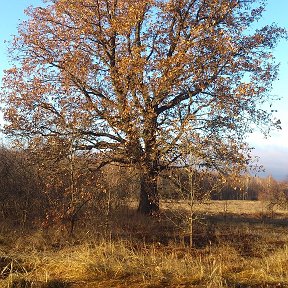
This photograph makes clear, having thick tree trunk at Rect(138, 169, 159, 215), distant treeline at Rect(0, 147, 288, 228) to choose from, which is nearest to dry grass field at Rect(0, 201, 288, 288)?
distant treeline at Rect(0, 147, 288, 228)

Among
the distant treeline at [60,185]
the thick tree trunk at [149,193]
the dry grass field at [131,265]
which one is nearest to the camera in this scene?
the dry grass field at [131,265]

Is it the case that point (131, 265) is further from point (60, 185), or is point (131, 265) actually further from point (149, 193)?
point (149, 193)

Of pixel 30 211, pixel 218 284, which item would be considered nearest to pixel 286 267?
pixel 218 284

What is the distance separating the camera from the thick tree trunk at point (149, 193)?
57.1 ft

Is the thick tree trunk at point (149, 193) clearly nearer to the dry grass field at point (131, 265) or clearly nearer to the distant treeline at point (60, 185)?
the distant treeline at point (60, 185)

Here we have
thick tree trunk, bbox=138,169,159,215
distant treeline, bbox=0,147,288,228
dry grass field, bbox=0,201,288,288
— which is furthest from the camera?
thick tree trunk, bbox=138,169,159,215

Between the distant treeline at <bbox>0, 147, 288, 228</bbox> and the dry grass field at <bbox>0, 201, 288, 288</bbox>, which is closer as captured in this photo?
the dry grass field at <bbox>0, 201, 288, 288</bbox>

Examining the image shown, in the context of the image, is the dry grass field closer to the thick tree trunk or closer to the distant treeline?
the distant treeline

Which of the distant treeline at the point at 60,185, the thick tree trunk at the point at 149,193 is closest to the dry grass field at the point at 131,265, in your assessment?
the distant treeline at the point at 60,185

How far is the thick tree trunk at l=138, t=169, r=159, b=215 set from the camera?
57.1ft

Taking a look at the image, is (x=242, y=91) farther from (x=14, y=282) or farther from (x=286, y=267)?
(x=14, y=282)

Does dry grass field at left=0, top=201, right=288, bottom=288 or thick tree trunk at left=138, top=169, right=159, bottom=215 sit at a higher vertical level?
thick tree trunk at left=138, top=169, right=159, bottom=215

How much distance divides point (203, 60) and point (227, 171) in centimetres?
442

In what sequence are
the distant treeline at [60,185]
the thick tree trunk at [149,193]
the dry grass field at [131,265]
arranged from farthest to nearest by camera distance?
the thick tree trunk at [149,193] < the distant treeline at [60,185] < the dry grass field at [131,265]
